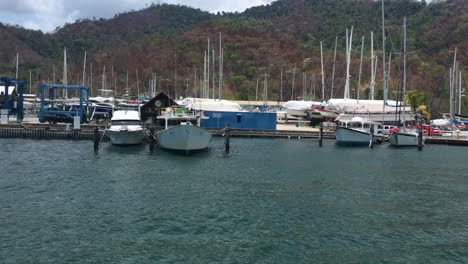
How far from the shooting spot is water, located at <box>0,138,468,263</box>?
75.7 feet

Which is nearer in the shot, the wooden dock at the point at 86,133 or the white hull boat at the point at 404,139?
the white hull boat at the point at 404,139

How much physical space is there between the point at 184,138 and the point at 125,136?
9016mm

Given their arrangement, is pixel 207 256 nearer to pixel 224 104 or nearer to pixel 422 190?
pixel 422 190

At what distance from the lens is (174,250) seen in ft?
75.6

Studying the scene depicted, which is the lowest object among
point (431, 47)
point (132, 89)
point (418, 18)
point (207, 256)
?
point (207, 256)

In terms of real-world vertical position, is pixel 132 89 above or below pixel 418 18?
below

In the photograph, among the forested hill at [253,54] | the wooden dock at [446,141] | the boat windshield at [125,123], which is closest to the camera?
the boat windshield at [125,123]

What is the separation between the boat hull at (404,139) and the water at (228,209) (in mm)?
10017

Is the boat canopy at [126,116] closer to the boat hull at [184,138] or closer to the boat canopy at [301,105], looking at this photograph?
the boat hull at [184,138]

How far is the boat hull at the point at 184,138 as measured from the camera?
169 feet

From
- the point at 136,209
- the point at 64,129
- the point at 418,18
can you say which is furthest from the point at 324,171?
the point at 418,18

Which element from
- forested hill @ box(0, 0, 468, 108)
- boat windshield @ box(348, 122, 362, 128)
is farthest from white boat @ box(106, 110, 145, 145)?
forested hill @ box(0, 0, 468, 108)

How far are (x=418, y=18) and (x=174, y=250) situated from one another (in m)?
192

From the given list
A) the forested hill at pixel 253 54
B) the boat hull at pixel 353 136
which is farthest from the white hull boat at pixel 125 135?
the forested hill at pixel 253 54
